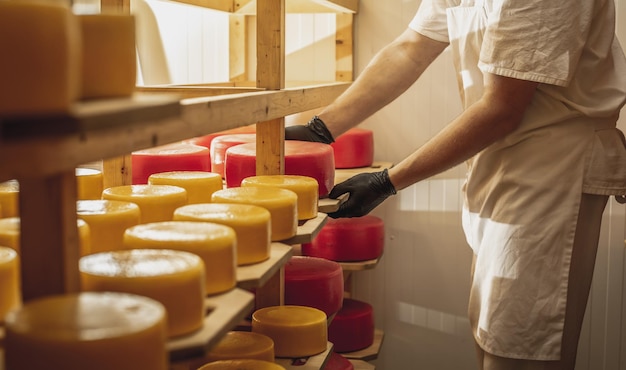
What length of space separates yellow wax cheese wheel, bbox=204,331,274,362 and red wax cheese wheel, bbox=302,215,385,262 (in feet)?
4.23

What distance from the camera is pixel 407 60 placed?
3.00m

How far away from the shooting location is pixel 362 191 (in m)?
2.60

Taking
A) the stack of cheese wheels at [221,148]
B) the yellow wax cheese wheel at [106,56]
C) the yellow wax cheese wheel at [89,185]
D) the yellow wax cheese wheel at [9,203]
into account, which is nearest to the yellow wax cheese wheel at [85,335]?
the yellow wax cheese wheel at [106,56]

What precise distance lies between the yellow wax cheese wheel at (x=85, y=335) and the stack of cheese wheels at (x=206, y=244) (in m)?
0.31

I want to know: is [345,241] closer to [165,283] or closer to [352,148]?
[352,148]

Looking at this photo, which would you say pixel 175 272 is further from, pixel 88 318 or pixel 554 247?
pixel 554 247

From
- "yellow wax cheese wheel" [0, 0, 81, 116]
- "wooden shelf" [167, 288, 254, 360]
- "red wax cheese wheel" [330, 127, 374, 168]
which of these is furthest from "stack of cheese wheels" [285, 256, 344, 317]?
"yellow wax cheese wheel" [0, 0, 81, 116]

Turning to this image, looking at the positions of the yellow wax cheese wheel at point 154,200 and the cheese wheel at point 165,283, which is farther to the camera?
the yellow wax cheese wheel at point 154,200

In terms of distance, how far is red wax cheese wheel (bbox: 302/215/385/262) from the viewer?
346cm

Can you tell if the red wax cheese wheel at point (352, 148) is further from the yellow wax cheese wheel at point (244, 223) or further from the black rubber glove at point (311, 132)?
the yellow wax cheese wheel at point (244, 223)

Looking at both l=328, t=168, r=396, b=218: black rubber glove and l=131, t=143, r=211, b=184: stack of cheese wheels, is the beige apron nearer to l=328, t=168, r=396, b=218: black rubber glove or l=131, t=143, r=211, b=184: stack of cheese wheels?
l=328, t=168, r=396, b=218: black rubber glove

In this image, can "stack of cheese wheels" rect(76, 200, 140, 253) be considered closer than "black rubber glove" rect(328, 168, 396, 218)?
Yes

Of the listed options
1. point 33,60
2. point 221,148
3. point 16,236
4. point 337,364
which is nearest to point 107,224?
point 16,236

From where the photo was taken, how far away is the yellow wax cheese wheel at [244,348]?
206cm
